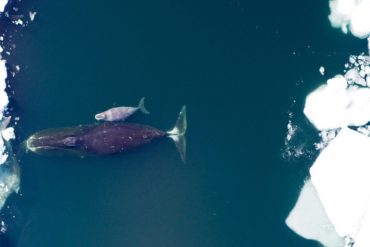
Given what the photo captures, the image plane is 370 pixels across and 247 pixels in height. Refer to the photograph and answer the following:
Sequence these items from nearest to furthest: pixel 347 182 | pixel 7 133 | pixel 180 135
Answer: pixel 347 182 < pixel 7 133 < pixel 180 135

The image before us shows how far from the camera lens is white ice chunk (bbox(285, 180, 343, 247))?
6.59 meters

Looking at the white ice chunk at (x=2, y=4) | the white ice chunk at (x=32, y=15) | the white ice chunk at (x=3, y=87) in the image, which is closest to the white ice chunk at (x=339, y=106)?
the white ice chunk at (x=32, y=15)

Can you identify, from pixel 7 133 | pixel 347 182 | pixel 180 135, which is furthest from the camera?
pixel 180 135

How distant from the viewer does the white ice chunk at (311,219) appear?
21.6ft

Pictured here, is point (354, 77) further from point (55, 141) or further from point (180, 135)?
point (55, 141)

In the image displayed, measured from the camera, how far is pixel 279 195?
664 centimetres

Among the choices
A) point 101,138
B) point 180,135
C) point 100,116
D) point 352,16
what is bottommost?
point 101,138

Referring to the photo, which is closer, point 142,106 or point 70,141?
point 70,141

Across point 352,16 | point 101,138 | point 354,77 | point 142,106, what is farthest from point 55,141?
point 352,16

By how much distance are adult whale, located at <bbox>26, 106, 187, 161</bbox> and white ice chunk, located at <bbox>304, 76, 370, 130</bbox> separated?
1770 mm

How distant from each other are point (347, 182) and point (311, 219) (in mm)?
725

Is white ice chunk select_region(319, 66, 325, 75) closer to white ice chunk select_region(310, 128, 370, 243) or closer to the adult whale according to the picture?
white ice chunk select_region(310, 128, 370, 243)

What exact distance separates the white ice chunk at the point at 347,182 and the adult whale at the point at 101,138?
74.9 inches

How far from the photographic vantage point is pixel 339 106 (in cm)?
634
